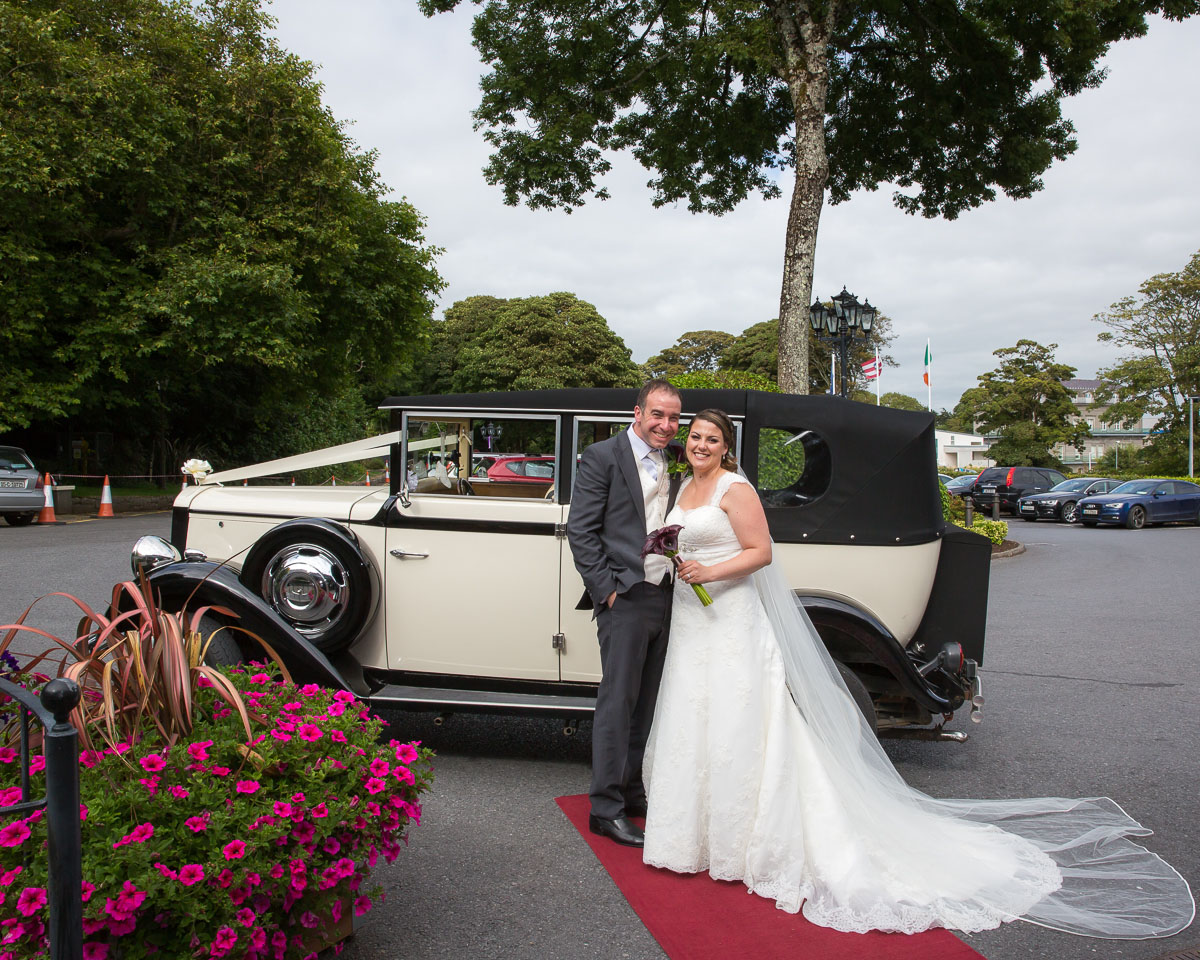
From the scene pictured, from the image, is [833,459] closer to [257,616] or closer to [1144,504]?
[257,616]

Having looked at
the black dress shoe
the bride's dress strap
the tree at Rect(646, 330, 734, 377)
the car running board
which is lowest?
the black dress shoe

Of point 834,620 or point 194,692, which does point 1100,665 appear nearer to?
point 834,620

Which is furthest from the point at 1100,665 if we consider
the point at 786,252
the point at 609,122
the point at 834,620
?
the point at 609,122

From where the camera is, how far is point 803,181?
463 inches

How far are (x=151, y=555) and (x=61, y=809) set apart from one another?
120 inches

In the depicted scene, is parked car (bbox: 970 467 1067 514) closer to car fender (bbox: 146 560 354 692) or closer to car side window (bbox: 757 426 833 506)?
car side window (bbox: 757 426 833 506)

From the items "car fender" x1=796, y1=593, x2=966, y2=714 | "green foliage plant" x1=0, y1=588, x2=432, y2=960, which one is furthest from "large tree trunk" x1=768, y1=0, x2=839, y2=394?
"green foliage plant" x1=0, y1=588, x2=432, y2=960

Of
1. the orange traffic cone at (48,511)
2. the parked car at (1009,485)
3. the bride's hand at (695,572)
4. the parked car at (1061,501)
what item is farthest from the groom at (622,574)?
the parked car at (1009,485)

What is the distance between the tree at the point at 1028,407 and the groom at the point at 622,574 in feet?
162

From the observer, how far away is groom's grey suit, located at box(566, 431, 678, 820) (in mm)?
3783

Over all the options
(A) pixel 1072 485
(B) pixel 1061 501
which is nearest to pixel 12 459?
(B) pixel 1061 501

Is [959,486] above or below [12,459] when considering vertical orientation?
below

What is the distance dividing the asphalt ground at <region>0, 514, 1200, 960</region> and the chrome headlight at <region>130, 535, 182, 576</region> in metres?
1.52

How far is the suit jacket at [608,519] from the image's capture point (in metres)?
3.79
